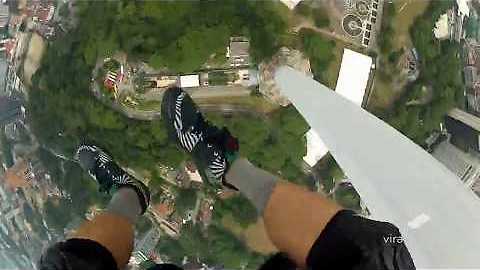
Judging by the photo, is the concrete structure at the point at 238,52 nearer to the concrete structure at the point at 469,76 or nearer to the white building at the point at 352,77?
the white building at the point at 352,77

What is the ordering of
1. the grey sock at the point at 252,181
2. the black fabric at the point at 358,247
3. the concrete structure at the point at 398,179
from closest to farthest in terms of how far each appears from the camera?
the black fabric at the point at 358,247 < the grey sock at the point at 252,181 < the concrete structure at the point at 398,179

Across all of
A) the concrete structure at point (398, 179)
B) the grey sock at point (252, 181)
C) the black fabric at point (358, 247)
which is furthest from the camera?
the concrete structure at point (398, 179)

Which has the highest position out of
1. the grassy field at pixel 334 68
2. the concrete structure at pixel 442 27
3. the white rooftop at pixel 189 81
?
the concrete structure at pixel 442 27

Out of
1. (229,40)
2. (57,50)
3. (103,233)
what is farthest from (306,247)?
(57,50)

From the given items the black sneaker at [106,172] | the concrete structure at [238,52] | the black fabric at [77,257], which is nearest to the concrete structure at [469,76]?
the concrete structure at [238,52]

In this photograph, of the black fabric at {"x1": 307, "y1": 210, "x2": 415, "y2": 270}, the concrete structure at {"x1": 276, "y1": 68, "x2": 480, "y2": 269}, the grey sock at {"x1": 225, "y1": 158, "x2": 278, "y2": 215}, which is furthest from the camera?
the concrete structure at {"x1": 276, "y1": 68, "x2": 480, "y2": 269}

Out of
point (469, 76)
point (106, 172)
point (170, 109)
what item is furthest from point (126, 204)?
point (469, 76)

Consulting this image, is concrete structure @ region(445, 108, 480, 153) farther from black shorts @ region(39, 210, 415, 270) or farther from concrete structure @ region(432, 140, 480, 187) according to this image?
black shorts @ region(39, 210, 415, 270)

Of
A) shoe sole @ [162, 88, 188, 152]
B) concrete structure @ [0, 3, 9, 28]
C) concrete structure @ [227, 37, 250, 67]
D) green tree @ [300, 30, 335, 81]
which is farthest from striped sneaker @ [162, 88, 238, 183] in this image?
concrete structure @ [0, 3, 9, 28]
